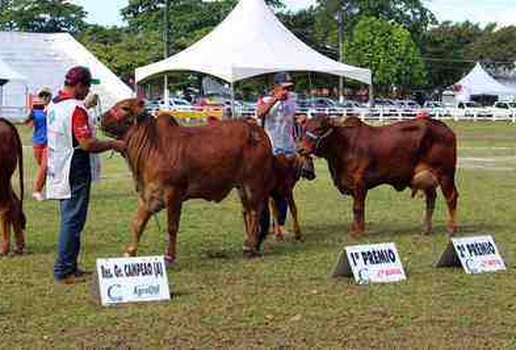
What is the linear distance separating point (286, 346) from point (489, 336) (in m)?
1.56

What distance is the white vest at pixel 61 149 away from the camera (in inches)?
391

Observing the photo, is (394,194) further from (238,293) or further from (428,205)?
(238,293)

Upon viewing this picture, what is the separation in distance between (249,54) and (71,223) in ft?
86.8

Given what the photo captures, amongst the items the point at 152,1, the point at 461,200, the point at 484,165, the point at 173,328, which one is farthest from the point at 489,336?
the point at 152,1

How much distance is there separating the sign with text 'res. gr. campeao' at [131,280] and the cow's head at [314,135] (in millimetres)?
4441

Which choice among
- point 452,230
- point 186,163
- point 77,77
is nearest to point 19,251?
point 186,163

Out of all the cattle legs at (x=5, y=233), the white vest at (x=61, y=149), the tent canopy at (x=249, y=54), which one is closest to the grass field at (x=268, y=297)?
the cattle legs at (x=5, y=233)

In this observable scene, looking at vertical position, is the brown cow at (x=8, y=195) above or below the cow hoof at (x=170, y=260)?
above

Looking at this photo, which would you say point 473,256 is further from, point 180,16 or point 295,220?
point 180,16

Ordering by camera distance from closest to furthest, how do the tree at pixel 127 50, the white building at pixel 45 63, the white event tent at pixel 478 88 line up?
1. the white building at pixel 45 63
2. the tree at pixel 127 50
3. the white event tent at pixel 478 88

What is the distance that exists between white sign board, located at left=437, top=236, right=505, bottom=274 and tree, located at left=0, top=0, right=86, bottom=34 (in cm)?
9620

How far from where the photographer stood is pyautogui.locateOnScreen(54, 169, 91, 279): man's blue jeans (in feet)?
32.8

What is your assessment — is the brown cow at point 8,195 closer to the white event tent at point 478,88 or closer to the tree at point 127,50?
the tree at point 127,50

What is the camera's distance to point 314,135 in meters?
13.2
